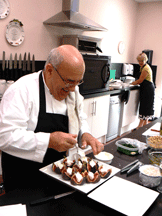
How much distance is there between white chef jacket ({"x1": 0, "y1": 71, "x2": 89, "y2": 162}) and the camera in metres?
1.18

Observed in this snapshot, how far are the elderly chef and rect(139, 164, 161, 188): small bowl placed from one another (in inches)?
11.7

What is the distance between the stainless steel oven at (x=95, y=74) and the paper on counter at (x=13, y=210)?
7.87ft

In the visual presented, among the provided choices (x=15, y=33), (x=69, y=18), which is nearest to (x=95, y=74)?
(x=69, y=18)

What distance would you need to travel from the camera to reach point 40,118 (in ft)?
4.44

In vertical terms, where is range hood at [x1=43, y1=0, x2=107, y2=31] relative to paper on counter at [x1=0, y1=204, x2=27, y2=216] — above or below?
above

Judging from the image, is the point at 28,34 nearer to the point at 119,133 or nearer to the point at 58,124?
the point at 58,124

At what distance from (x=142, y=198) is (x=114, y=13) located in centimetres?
425

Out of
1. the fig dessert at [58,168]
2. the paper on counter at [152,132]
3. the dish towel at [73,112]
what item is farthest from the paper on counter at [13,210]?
the paper on counter at [152,132]

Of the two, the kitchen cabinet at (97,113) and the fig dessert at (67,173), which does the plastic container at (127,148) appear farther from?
the kitchen cabinet at (97,113)

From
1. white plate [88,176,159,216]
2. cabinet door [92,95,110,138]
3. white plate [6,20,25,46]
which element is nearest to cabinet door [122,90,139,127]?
cabinet door [92,95,110,138]

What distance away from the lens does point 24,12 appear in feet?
9.41

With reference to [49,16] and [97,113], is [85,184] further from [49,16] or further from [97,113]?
[49,16]

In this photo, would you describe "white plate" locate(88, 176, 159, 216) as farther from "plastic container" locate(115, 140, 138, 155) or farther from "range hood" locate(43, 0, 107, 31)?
"range hood" locate(43, 0, 107, 31)

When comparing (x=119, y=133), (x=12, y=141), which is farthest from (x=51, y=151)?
(x=119, y=133)
